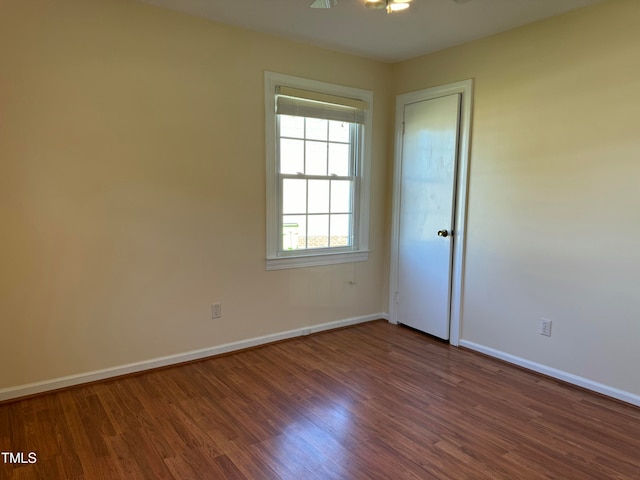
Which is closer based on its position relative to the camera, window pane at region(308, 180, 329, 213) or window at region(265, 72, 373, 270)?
window at region(265, 72, 373, 270)

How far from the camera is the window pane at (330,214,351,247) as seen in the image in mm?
3805

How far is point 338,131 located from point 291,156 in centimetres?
54

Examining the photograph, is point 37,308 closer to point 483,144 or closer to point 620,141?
point 483,144

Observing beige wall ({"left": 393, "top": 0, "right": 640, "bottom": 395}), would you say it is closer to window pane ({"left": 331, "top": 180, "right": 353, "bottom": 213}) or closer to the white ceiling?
the white ceiling

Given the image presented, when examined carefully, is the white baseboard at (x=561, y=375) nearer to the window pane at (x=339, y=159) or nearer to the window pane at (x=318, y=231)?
the window pane at (x=318, y=231)

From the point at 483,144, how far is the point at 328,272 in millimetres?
1659

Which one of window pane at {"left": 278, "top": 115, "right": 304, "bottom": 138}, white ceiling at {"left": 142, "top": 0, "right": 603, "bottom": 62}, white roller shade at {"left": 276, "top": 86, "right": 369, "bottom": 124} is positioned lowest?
window pane at {"left": 278, "top": 115, "right": 304, "bottom": 138}

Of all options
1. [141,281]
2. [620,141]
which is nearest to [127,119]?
[141,281]

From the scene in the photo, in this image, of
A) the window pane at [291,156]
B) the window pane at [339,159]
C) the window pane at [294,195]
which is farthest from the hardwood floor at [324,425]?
the window pane at [339,159]

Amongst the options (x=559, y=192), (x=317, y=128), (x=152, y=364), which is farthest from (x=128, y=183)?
(x=559, y=192)

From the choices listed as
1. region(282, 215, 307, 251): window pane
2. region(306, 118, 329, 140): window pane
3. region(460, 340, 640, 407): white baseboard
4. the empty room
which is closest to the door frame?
the empty room

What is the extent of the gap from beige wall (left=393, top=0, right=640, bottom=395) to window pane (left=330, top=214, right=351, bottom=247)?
1.08m

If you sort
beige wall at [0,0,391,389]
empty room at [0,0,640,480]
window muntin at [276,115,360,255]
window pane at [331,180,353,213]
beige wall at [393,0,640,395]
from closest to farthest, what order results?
empty room at [0,0,640,480]
beige wall at [0,0,391,389]
beige wall at [393,0,640,395]
window muntin at [276,115,360,255]
window pane at [331,180,353,213]

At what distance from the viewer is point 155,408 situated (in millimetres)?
2461
